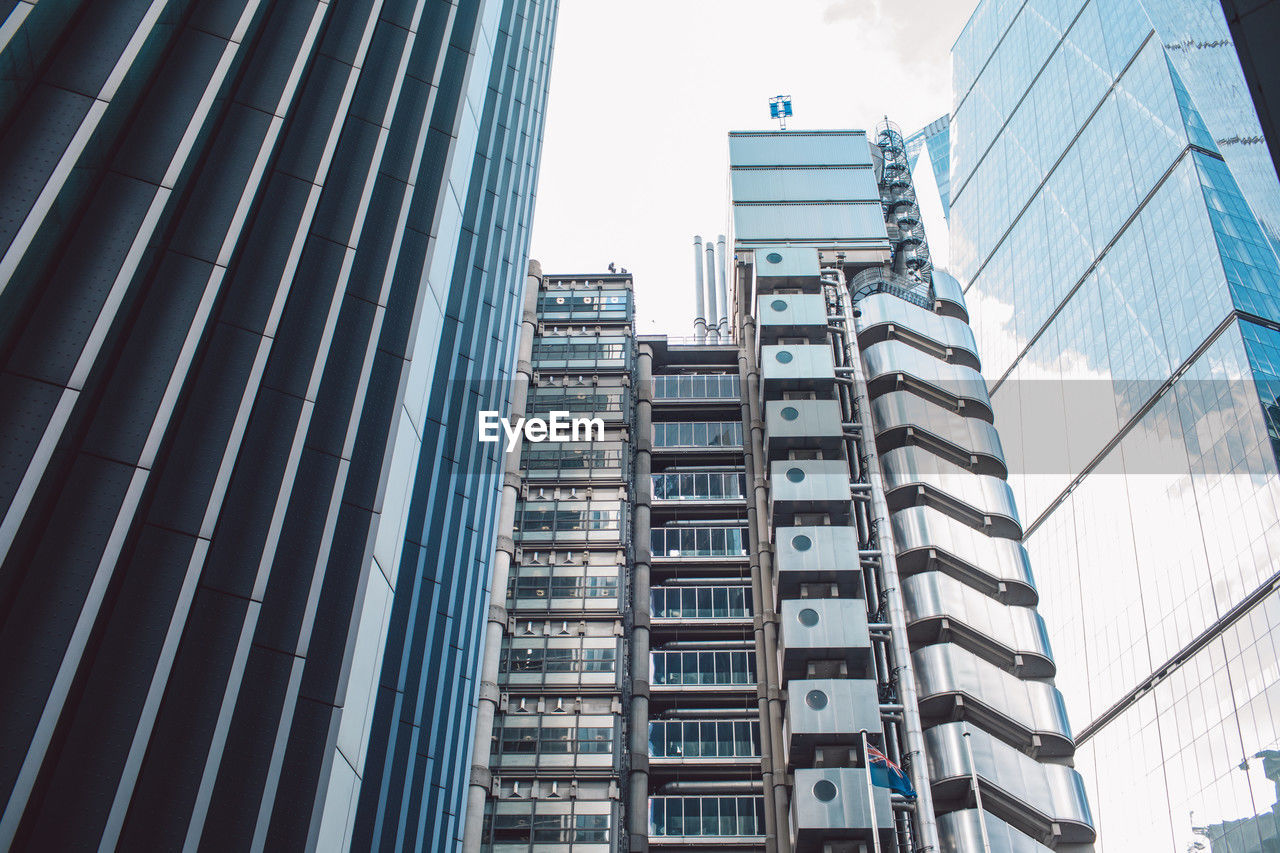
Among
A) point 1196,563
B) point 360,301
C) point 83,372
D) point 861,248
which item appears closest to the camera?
point 83,372

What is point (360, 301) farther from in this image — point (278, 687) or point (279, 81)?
point (278, 687)

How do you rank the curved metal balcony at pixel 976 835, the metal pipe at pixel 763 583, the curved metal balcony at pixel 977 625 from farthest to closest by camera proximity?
the curved metal balcony at pixel 977 625, the metal pipe at pixel 763 583, the curved metal balcony at pixel 976 835

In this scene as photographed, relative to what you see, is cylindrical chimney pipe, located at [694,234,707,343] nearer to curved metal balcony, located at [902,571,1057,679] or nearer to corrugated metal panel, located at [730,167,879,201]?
corrugated metal panel, located at [730,167,879,201]

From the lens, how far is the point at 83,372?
14.0 metres

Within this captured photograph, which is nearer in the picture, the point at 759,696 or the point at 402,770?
the point at 402,770

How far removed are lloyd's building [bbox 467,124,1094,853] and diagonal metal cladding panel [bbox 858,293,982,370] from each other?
15cm

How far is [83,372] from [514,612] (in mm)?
49846

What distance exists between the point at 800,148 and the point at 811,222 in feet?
27.9

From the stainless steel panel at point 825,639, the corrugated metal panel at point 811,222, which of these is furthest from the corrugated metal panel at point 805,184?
the stainless steel panel at point 825,639

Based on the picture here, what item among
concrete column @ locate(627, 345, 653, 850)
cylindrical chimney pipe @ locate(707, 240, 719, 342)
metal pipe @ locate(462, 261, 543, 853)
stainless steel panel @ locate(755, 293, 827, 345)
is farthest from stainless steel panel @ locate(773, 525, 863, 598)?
cylindrical chimney pipe @ locate(707, 240, 719, 342)

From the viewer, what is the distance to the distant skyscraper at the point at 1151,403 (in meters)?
68.4

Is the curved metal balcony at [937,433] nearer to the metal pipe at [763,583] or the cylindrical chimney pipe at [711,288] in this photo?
the metal pipe at [763,583]

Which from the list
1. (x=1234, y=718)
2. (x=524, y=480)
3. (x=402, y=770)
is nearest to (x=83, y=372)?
(x=402, y=770)

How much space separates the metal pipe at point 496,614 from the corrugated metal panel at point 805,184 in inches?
759
